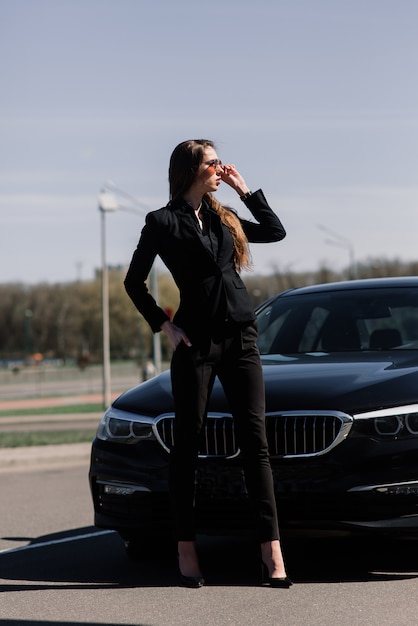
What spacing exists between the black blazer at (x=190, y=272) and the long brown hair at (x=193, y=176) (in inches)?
1.9

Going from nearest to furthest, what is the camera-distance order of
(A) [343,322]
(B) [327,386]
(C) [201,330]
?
1. (C) [201,330]
2. (B) [327,386]
3. (A) [343,322]

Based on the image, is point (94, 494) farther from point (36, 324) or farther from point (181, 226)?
point (36, 324)

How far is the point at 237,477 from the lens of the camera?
5051 millimetres

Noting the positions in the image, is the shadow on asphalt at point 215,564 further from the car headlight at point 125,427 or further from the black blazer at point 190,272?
the black blazer at point 190,272

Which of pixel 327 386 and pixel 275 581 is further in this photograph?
pixel 327 386

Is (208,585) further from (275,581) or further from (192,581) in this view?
(275,581)

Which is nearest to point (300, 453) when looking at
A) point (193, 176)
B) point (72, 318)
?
point (193, 176)

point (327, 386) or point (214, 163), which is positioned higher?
point (214, 163)

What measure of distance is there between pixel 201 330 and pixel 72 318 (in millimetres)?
152922

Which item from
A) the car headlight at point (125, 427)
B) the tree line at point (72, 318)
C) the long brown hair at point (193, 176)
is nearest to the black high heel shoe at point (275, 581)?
the car headlight at point (125, 427)

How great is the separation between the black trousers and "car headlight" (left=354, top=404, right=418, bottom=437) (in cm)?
46

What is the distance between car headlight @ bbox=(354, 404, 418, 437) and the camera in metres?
4.98

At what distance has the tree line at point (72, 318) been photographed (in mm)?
145625

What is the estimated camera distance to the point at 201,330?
16.2ft
